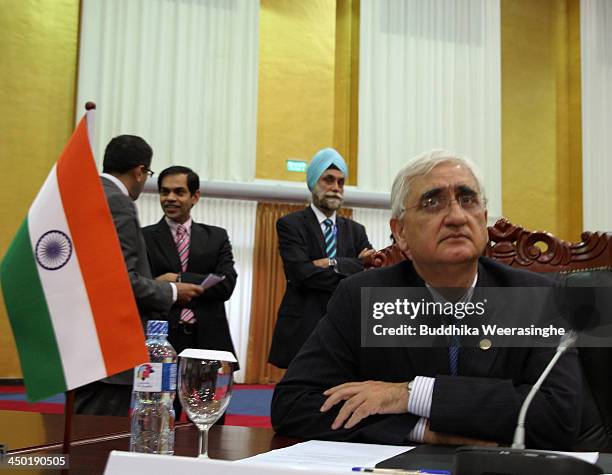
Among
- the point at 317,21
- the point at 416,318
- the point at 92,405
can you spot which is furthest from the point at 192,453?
the point at 317,21

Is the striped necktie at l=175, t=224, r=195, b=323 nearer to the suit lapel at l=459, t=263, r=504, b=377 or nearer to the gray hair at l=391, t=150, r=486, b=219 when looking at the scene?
the gray hair at l=391, t=150, r=486, b=219

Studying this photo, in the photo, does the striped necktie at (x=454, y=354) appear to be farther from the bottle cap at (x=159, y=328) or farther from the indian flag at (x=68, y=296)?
the indian flag at (x=68, y=296)

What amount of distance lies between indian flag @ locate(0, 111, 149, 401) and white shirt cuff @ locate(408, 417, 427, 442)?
2.02 feet

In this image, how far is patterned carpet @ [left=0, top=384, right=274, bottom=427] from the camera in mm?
5293

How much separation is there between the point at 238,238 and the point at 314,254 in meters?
3.96

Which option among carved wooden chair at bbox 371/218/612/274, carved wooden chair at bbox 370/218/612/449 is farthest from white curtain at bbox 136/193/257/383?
carved wooden chair at bbox 371/218/612/274

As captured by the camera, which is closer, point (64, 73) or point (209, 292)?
point (209, 292)

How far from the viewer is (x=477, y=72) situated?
8.67 meters

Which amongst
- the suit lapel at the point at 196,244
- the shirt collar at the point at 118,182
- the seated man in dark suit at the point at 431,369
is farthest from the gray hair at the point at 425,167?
the suit lapel at the point at 196,244

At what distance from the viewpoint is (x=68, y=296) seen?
1.10 meters

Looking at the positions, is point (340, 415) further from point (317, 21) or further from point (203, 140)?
point (317, 21)

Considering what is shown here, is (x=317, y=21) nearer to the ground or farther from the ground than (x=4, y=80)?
farther from the ground

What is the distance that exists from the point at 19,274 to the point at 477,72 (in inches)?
321

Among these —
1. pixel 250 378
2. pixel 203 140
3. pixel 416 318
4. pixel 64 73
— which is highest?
pixel 64 73
